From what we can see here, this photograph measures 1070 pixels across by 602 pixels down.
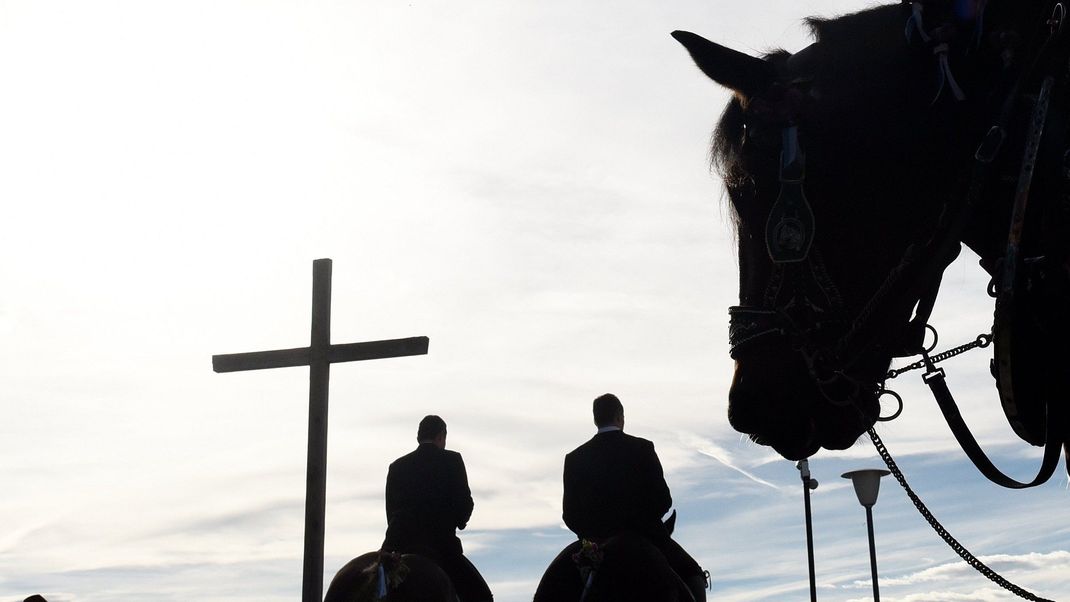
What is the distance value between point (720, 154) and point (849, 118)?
23.1 inches

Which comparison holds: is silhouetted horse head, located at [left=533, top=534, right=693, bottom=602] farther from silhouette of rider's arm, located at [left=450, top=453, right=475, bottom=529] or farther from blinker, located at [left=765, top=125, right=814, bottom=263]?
blinker, located at [left=765, top=125, right=814, bottom=263]

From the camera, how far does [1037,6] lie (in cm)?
418

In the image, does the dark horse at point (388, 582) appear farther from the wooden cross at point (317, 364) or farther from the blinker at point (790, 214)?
the blinker at point (790, 214)

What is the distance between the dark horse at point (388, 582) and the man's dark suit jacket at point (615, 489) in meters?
1.27

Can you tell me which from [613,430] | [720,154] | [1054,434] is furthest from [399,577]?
[1054,434]

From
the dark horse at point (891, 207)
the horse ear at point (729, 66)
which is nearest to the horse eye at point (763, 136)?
the dark horse at point (891, 207)

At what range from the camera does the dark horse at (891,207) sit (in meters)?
3.87

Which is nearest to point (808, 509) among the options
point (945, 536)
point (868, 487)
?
point (868, 487)

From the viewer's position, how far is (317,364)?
13.1m

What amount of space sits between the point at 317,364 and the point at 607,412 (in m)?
A: 4.10

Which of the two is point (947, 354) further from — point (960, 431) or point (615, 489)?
point (615, 489)

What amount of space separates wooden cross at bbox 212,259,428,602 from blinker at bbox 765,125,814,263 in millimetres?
8726

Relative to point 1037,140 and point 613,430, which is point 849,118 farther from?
point 613,430

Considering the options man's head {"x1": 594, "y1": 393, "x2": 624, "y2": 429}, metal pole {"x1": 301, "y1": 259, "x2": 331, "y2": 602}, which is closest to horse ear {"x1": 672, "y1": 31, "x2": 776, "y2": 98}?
man's head {"x1": 594, "y1": 393, "x2": 624, "y2": 429}
